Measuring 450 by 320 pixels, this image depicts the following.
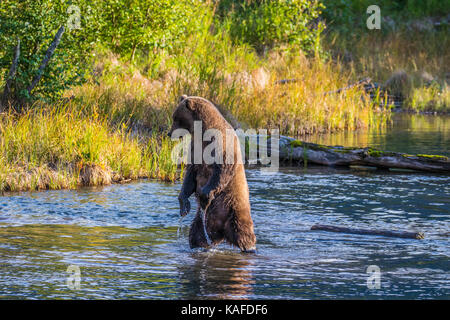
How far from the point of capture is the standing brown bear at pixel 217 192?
23.8 feet

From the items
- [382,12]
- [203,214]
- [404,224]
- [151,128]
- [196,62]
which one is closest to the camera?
[203,214]

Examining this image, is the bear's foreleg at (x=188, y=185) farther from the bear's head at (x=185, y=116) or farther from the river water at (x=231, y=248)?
the river water at (x=231, y=248)

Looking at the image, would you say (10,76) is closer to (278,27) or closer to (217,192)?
(217,192)

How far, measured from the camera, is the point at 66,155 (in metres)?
11.9

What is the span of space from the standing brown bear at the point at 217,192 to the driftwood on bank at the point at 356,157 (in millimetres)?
6515

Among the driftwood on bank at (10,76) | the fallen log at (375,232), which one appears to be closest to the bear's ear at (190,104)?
the fallen log at (375,232)

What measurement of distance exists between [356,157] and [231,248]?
20.9 ft

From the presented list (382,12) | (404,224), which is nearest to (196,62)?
(404,224)

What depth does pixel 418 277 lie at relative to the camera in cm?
688

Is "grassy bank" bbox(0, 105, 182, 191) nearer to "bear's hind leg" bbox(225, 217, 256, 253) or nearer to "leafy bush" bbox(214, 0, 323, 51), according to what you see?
"bear's hind leg" bbox(225, 217, 256, 253)

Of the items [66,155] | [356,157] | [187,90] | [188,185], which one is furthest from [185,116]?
[187,90]

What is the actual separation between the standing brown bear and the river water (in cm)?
23
